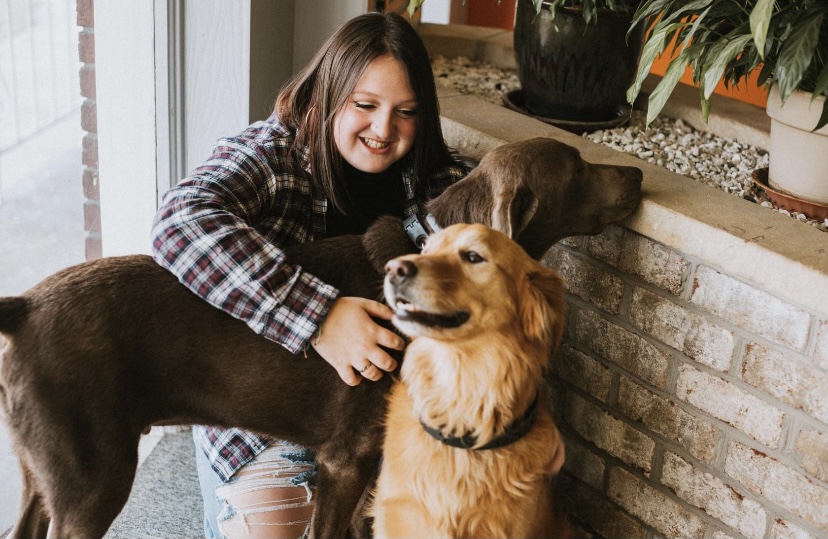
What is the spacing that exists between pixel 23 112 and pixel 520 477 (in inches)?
60.6

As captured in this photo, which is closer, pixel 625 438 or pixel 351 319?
pixel 351 319

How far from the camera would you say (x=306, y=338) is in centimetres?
170

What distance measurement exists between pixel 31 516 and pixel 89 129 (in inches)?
46.4

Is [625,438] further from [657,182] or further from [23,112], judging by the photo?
[23,112]

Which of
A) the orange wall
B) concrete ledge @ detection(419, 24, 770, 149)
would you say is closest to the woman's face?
concrete ledge @ detection(419, 24, 770, 149)

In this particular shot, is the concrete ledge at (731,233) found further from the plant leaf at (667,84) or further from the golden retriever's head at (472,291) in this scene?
the golden retriever's head at (472,291)

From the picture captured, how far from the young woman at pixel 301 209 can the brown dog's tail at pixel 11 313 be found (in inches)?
10.8

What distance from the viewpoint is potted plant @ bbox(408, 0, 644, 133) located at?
2436 mm

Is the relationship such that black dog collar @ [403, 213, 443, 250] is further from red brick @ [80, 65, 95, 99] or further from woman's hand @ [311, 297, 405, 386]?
red brick @ [80, 65, 95, 99]

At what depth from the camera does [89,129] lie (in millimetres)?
2457

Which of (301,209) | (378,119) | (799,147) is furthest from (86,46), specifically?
(799,147)

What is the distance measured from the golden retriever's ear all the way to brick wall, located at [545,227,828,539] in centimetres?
50

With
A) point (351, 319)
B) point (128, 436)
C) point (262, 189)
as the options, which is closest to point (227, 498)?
point (128, 436)

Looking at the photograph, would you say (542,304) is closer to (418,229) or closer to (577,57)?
(418,229)
